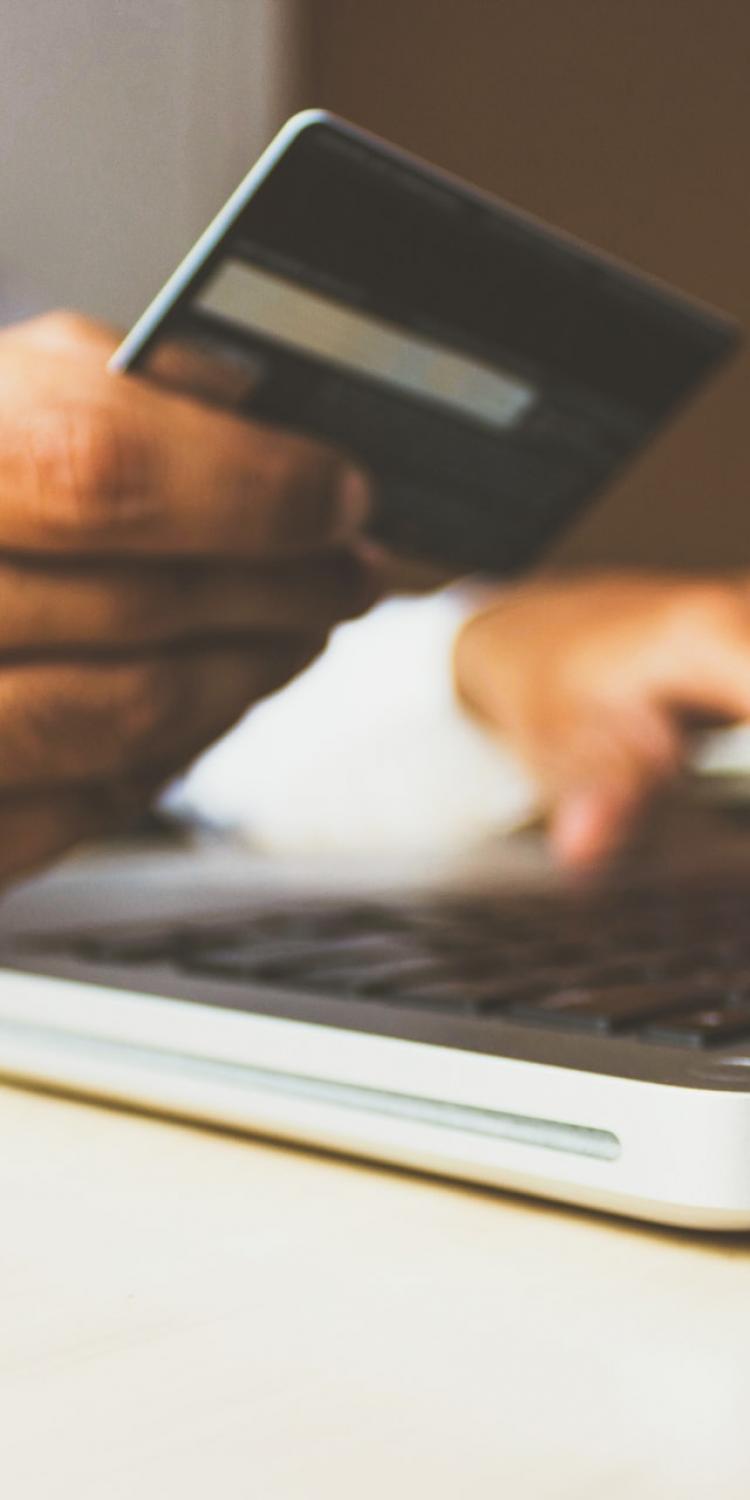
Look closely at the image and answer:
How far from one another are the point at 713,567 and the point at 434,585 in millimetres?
391

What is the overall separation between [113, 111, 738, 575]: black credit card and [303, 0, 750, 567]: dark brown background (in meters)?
1.63

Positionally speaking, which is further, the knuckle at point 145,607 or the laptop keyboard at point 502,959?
the knuckle at point 145,607

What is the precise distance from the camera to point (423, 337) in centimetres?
41

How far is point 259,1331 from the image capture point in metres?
0.18

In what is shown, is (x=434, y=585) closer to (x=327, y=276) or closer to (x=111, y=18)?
(x=111, y=18)

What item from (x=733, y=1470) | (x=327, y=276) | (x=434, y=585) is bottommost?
(x=733, y=1470)

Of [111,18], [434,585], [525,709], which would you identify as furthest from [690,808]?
[111,18]

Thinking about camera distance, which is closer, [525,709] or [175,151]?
[525,709]

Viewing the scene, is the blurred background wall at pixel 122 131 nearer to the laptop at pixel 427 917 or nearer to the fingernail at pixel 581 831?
the fingernail at pixel 581 831

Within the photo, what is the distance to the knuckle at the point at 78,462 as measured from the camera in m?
0.37

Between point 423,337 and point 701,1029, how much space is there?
0.80ft

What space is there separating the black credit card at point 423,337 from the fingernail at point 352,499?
2 centimetres

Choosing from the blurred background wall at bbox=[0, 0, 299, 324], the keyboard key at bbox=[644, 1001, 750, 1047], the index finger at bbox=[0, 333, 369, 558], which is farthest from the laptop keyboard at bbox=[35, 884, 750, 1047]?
the blurred background wall at bbox=[0, 0, 299, 324]

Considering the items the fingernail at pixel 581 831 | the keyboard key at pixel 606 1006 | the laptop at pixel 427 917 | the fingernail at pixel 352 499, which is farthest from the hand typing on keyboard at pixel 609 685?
the keyboard key at pixel 606 1006
